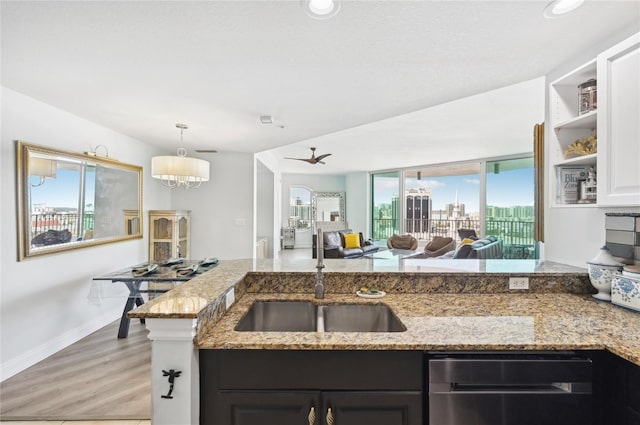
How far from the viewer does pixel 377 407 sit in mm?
1120

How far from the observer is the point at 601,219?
69.1 inches

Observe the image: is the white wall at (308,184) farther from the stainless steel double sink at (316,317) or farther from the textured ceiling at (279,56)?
the stainless steel double sink at (316,317)

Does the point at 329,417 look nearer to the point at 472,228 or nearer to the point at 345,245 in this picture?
the point at 345,245

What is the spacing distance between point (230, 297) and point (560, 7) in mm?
2011

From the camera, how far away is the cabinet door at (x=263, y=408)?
1.12 metres

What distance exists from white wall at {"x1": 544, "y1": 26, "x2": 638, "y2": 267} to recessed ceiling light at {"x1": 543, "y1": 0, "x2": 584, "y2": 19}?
18.2 inches

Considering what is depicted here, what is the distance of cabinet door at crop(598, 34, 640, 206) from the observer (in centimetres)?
138

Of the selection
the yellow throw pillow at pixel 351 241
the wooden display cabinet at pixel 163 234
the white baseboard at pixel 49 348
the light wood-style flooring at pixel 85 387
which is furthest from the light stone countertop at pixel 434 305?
the yellow throw pillow at pixel 351 241

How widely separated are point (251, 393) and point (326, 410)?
0.27 m

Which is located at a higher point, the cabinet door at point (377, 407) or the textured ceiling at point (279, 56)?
the textured ceiling at point (279, 56)

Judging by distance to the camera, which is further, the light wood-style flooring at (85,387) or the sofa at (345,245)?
the sofa at (345,245)

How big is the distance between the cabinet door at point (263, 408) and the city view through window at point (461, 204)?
5.21 meters

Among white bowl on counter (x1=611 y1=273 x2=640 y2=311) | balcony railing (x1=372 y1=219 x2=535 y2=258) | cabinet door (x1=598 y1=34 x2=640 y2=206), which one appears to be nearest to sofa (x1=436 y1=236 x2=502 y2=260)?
balcony railing (x1=372 y1=219 x2=535 y2=258)

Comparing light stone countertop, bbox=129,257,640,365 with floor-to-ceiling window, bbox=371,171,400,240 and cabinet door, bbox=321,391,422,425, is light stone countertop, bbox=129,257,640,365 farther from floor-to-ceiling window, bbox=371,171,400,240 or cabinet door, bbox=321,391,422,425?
floor-to-ceiling window, bbox=371,171,400,240
